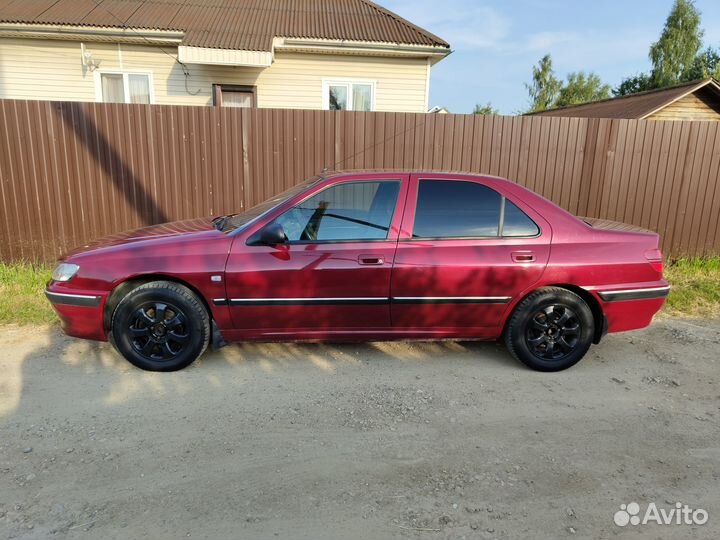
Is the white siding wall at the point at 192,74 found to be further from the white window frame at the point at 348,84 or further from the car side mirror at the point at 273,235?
the car side mirror at the point at 273,235

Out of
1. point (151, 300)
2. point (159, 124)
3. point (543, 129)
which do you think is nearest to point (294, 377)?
point (151, 300)

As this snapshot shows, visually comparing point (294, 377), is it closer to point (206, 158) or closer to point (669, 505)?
point (669, 505)

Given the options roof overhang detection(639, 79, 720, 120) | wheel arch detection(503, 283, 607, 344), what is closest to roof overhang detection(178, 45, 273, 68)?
wheel arch detection(503, 283, 607, 344)

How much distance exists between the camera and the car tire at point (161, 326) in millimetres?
3570

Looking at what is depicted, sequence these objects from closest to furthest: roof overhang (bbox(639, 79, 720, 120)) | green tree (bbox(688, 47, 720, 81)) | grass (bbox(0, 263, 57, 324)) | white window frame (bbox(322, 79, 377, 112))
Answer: grass (bbox(0, 263, 57, 324)) < white window frame (bbox(322, 79, 377, 112)) < roof overhang (bbox(639, 79, 720, 120)) < green tree (bbox(688, 47, 720, 81))

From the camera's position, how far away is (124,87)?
389 inches

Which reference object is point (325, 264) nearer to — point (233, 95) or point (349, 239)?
point (349, 239)

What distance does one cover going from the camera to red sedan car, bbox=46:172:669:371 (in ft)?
11.8

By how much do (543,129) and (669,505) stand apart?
17.8 feet

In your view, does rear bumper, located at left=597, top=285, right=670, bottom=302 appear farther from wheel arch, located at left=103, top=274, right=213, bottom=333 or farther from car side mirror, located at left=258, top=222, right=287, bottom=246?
wheel arch, located at left=103, top=274, right=213, bottom=333

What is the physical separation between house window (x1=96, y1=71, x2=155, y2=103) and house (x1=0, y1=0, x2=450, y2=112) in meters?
0.02

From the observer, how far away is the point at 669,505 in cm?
237

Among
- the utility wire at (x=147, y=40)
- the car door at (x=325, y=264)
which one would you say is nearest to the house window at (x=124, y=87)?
the utility wire at (x=147, y=40)

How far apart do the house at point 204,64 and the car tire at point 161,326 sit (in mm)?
6616
